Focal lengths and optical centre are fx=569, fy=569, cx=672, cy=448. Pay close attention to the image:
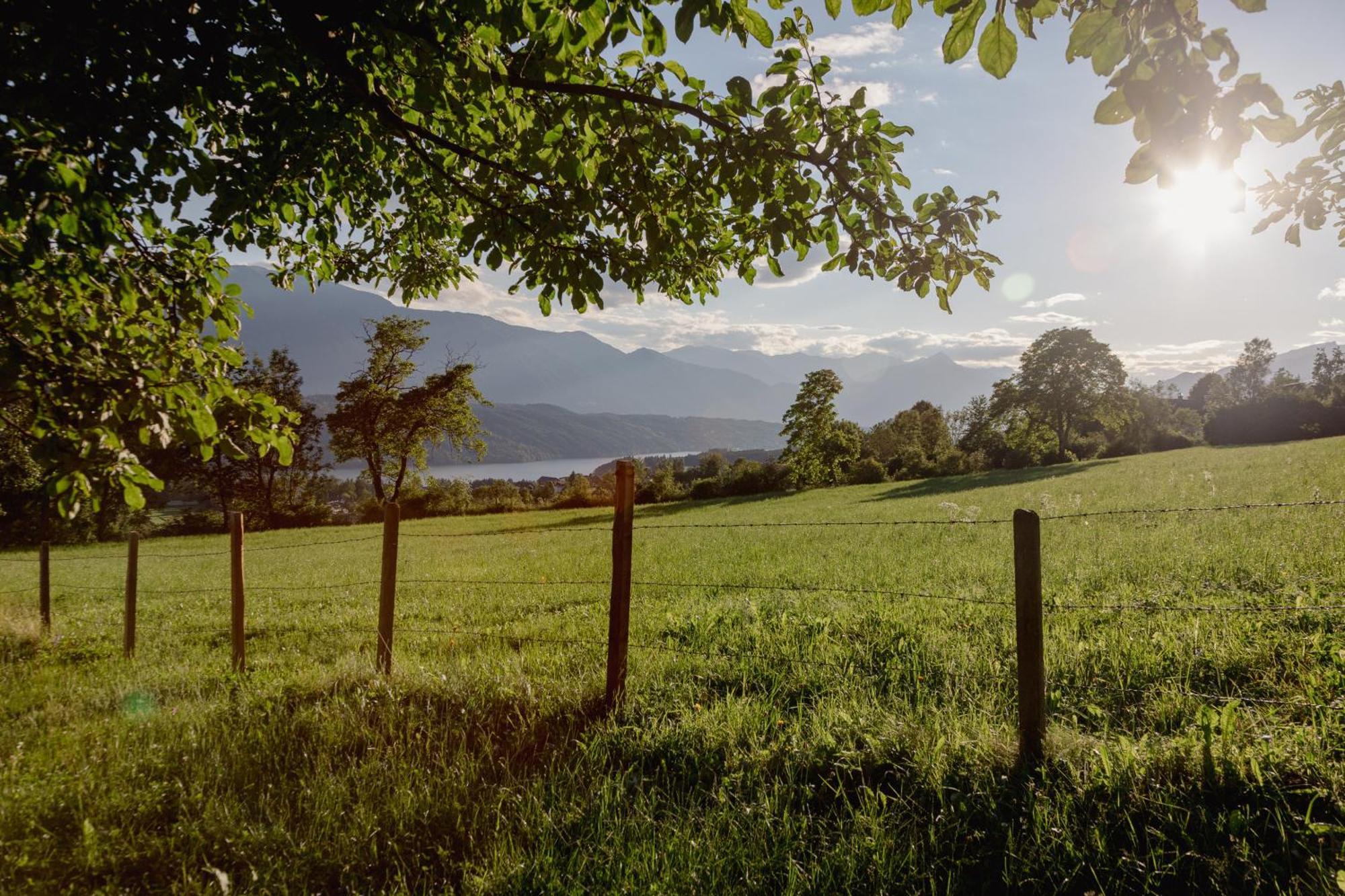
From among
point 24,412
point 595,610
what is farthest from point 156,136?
point 595,610

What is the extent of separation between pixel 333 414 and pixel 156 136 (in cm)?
4352

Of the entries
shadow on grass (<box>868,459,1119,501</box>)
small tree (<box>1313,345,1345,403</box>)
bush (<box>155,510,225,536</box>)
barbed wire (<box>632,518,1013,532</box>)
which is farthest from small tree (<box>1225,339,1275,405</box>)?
bush (<box>155,510,225,536</box>)

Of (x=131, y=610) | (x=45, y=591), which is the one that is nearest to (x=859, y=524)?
(x=131, y=610)

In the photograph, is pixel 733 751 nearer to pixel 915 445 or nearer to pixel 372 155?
pixel 372 155

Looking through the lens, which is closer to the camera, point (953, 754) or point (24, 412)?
point (953, 754)

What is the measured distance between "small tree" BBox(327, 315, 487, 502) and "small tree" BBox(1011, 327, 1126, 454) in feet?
152

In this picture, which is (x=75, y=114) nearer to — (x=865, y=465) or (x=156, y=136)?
(x=156, y=136)

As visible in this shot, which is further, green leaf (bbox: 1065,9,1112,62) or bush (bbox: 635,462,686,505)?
bush (bbox: 635,462,686,505)

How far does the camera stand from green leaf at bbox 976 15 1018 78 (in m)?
1.75

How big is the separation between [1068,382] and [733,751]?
5707 cm

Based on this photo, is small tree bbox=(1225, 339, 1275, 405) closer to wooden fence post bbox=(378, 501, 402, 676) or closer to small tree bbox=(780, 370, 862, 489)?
small tree bbox=(780, 370, 862, 489)

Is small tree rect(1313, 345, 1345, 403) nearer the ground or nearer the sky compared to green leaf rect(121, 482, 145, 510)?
nearer the sky

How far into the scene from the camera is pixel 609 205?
4.49 metres

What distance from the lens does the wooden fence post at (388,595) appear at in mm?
5672
